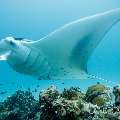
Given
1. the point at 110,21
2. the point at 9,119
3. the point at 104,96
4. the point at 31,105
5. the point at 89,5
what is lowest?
the point at 104,96

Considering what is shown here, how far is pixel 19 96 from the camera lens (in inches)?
423

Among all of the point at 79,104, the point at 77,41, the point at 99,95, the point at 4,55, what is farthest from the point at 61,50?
the point at 79,104

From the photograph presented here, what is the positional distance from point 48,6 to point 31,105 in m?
55.6

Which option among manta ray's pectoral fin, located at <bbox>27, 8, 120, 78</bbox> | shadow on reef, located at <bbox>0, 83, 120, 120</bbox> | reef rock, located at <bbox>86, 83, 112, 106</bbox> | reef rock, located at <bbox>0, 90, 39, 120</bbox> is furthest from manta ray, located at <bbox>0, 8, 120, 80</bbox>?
reef rock, located at <bbox>0, 90, 39, 120</bbox>

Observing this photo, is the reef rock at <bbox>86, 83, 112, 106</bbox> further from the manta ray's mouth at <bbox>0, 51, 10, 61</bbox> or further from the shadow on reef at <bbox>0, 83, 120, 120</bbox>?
the manta ray's mouth at <bbox>0, 51, 10, 61</bbox>

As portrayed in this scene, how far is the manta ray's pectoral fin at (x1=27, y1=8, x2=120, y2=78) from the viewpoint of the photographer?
251 inches

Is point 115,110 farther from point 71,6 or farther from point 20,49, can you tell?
point 71,6

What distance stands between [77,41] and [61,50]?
0.51 m

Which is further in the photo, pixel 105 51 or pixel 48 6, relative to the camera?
pixel 105 51

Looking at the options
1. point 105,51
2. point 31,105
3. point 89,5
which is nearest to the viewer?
point 31,105

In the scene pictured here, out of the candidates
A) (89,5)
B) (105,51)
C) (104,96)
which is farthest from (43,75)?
(105,51)

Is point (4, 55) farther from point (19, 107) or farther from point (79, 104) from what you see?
point (19, 107)

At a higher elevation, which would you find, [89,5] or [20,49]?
[89,5]

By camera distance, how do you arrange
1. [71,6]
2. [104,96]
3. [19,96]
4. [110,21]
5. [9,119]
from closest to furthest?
[104,96] → [110,21] → [9,119] → [19,96] → [71,6]
